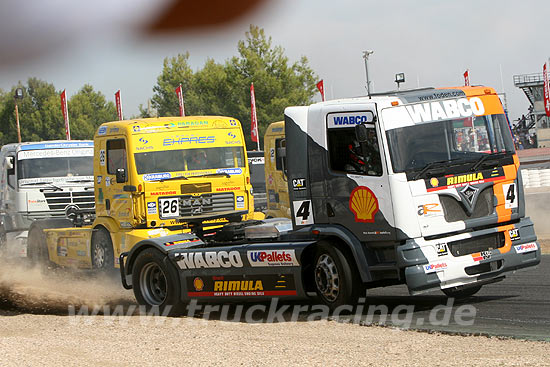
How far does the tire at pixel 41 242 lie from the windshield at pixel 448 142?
8813 millimetres

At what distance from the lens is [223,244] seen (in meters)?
10.4

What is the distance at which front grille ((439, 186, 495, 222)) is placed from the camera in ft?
28.3

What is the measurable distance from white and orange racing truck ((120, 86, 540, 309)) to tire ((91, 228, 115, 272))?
4.24m

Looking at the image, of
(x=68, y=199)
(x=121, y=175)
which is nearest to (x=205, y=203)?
(x=121, y=175)

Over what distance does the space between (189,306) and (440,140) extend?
4.45m

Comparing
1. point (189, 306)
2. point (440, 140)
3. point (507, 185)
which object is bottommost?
point (189, 306)

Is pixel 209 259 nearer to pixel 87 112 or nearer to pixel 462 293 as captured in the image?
pixel 462 293

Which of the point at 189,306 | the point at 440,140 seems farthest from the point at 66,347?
the point at 440,140

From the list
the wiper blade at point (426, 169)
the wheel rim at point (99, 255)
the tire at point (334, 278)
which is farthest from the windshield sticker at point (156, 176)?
the wiper blade at point (426, 169)

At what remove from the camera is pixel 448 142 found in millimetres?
8797

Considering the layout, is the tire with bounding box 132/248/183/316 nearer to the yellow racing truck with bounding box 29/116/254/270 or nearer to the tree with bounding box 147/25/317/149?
the yellow racing truck with bounding box 29/116/254/270

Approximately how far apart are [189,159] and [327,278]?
480cm

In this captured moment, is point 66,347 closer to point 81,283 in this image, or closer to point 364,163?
point 364,163

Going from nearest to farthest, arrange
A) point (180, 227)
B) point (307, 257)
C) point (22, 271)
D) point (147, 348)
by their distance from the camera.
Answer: point (147, 348)
point (307, 257)
point (180, 227)
point (22, 271)
